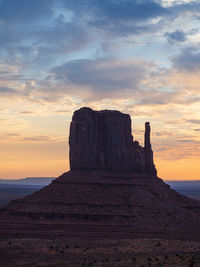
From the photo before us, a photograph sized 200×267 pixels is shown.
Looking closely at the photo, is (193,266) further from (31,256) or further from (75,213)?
(75,213)

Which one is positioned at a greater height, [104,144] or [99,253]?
[104,144]

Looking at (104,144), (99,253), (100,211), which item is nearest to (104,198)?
(100,211)

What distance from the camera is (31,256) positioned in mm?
59781

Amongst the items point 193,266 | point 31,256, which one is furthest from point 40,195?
point 193,266

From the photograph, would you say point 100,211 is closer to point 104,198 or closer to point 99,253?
point 104,198

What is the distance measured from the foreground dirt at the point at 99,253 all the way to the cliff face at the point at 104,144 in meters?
26.9

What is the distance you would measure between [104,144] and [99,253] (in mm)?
40703

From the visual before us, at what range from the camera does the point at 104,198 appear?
90688mm

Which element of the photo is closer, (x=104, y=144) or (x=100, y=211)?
(x=100, y=211)

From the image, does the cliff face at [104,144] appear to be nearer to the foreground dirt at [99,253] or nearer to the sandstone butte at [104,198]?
the sandstone butte at [104,198]

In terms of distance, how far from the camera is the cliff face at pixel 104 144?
99.1 metres

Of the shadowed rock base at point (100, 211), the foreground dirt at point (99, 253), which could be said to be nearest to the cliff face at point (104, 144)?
the shadowed rock base at point (100, 211)

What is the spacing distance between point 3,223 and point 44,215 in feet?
22.2

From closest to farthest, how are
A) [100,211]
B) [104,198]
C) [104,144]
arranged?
1. [100,211]
2. [104,198]
3. [104,144]
